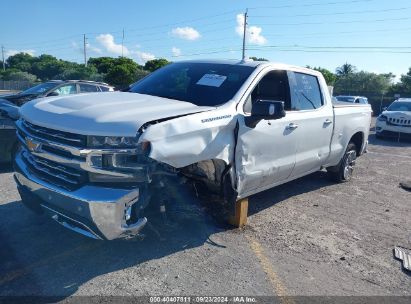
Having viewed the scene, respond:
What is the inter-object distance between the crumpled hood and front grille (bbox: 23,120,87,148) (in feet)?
0.17

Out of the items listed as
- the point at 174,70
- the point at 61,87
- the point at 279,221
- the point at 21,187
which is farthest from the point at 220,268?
the point at 61,87

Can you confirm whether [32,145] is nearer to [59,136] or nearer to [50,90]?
[59,136]

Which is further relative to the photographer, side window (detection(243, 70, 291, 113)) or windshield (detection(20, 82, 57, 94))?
windshield (detection(20, 82, 57, 94))

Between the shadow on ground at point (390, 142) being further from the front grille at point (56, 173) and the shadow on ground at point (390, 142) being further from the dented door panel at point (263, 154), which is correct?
the front grille at point (56, 173)

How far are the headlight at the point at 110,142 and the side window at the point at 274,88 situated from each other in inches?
75.1

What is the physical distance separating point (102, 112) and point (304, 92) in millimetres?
3228

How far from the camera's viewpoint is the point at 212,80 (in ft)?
15.0

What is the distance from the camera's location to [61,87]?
10.8 metres

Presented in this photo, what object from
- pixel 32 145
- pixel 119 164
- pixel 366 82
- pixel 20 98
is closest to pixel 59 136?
pixel 32 145

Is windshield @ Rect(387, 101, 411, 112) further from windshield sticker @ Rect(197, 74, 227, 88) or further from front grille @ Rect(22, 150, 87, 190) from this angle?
front grille @ Rect(22, 150, 87, 190)

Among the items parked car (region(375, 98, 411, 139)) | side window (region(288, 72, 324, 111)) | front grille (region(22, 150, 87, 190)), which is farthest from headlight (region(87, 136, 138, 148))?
parked car (region(375, 98, 411, 139))

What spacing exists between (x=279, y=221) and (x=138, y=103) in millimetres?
2492

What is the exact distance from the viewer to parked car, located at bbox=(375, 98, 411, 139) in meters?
14.4

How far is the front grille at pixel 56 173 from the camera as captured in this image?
3.26 meters
